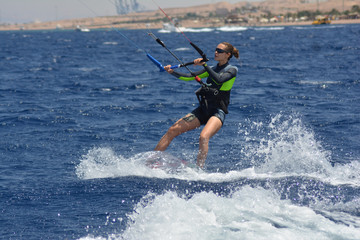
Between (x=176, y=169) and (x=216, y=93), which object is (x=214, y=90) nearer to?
(x=216, y=93)

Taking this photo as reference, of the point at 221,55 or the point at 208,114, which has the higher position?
the point at 221,55

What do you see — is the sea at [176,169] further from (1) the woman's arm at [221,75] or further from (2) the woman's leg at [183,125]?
(1) the woman's arm at [221,75]

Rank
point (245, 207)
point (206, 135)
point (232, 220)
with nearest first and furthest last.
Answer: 1. point (232, 220)
2. point (245, 207)
3. point (206, 135)

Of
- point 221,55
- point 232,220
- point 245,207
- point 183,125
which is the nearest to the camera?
point 232,220

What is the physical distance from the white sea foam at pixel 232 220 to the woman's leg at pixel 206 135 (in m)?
1.49

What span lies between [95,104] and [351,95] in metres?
8.42

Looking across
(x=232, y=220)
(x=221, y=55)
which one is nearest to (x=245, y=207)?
(x=232, y=220)

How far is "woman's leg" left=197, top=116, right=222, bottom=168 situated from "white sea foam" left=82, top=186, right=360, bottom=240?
1.49 meters

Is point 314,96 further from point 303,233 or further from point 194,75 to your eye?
point 303,233

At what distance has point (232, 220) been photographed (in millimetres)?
5664

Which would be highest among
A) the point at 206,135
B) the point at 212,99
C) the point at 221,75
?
the point at 221,75

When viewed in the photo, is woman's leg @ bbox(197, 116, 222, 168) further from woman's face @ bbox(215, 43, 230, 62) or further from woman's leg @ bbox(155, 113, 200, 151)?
woman's face @ bbox(215, 43, 230, 62)

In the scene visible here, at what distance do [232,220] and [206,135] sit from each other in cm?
213

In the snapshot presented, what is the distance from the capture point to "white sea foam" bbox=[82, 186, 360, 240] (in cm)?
528
